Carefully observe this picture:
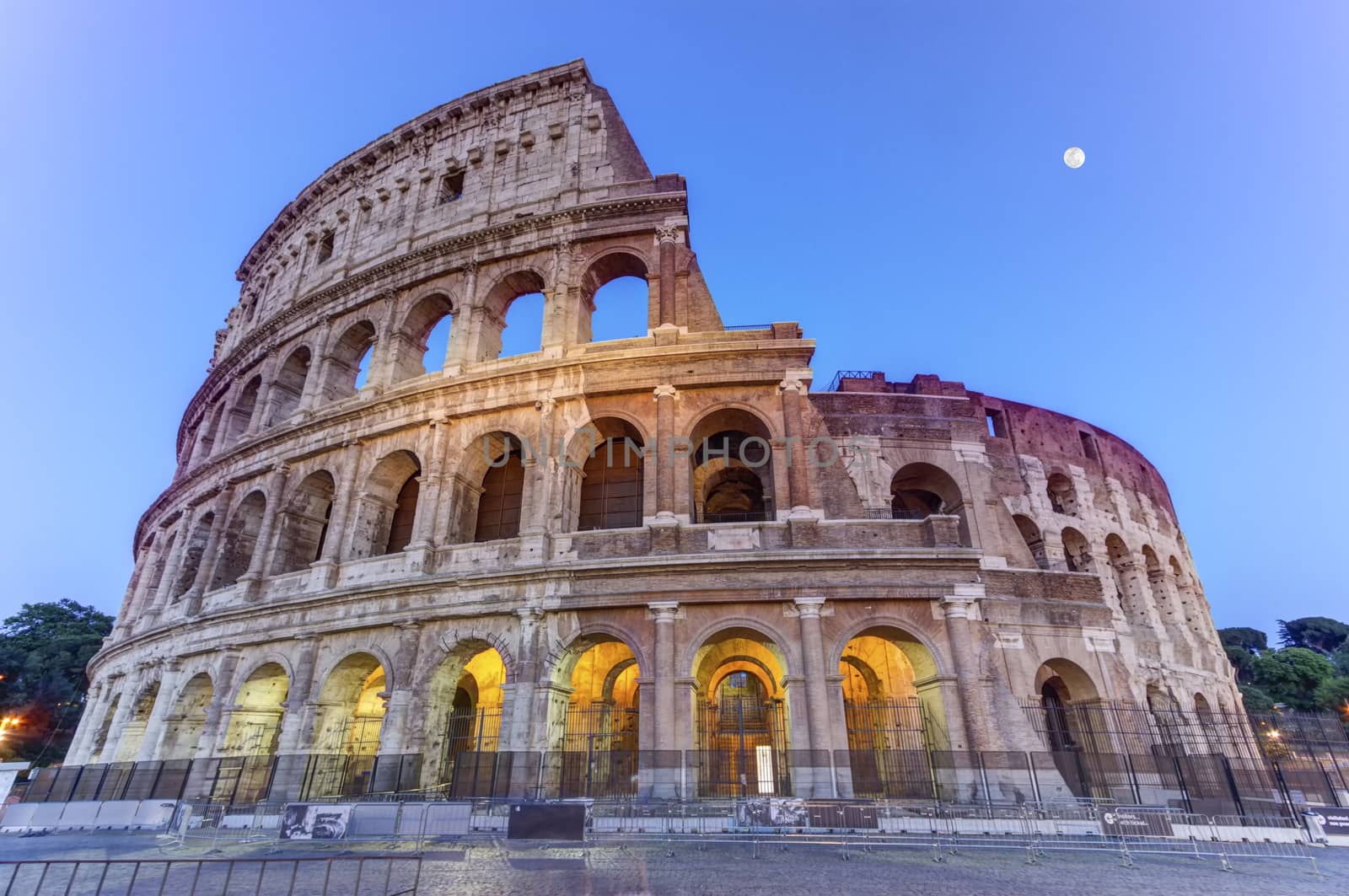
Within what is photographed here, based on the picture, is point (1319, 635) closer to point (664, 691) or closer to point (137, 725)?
point (664, 691)

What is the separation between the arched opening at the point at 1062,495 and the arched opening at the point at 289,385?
980 inches

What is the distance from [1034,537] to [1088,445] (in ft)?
18.3

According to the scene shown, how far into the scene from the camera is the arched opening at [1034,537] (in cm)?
2016

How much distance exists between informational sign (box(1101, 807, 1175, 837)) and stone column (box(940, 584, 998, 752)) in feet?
7.09

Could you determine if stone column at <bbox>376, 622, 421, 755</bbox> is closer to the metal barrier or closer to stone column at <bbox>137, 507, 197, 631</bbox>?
the metal barrier

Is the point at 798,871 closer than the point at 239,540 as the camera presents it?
Yes

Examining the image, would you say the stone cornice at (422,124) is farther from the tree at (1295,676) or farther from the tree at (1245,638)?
the tree at (1245,638)

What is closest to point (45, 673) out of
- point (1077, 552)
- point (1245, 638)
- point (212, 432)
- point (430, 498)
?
point (212, 432)

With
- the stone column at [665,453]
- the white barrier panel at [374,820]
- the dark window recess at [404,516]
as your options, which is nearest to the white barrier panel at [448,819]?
the white barrier panel at [374,820]

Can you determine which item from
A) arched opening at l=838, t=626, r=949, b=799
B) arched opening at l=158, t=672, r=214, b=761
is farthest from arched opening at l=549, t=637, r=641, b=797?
arched opening at l=158, t=672, r=214, b=761

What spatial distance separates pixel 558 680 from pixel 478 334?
9.62 metres

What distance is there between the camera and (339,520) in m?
16.5

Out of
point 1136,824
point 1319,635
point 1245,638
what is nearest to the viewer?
point 1136,824

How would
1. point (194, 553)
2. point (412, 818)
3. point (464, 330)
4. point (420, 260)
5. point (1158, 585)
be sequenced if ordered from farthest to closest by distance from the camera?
1. point (1158, 585)
2. point (194, 553)
3. point (420, 260)
4. point (464, 330)
5. point (412, 818)
